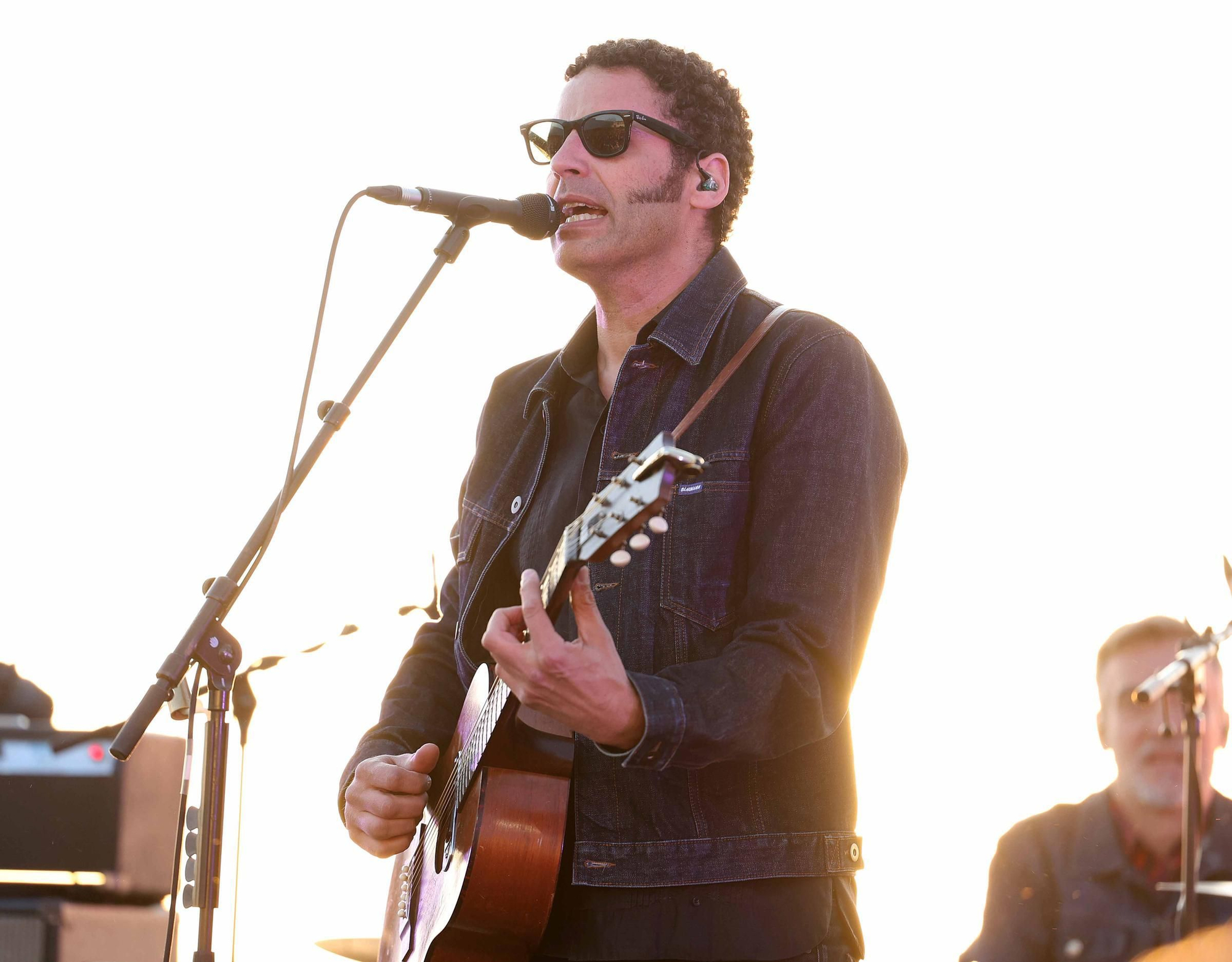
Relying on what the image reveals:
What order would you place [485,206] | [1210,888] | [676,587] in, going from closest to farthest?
[676,587] → [485,206] → [1210,888]

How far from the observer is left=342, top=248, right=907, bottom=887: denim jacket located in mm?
1706

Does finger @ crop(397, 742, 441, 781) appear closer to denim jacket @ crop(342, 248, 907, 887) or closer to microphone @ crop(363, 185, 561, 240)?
denim jacket @ crop(342, 248, 907, 887)

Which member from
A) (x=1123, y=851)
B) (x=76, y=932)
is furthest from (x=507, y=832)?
(x=76, y=932)

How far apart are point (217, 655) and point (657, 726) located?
95 centimetres

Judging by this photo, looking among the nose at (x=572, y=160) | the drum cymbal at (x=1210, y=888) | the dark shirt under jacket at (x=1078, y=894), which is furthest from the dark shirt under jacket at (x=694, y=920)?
the dark shirt under jacket at (x=1078, y=894)

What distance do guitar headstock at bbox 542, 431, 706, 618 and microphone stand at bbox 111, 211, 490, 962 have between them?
71cm

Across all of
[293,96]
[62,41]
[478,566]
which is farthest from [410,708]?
[62,41]

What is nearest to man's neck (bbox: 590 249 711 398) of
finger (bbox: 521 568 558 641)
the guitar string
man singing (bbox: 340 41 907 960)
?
man singing (bbox: 340 41 907 960)

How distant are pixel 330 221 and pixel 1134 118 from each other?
9.92 feet

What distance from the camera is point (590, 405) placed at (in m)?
2.46

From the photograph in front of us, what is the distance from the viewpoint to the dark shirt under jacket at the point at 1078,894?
3068 millimetres

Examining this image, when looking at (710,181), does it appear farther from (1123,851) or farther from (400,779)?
(1123,851)

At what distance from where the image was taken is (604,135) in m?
2.44

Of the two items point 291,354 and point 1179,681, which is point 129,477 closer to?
point 291,354
